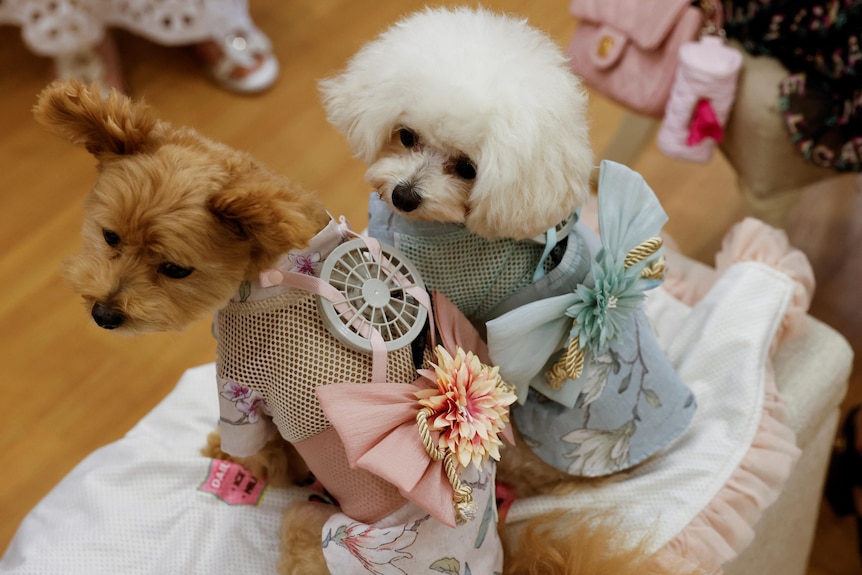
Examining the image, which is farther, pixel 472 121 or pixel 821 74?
pixel 821 74

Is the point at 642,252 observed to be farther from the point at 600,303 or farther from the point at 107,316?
the point at 107,316

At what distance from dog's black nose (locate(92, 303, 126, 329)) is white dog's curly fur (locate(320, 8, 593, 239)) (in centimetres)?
32

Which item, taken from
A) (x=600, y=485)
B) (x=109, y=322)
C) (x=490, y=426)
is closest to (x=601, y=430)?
(x=600, y=485)

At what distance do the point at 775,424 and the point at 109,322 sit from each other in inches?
33.6

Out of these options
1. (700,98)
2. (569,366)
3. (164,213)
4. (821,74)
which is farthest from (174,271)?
(821,74)

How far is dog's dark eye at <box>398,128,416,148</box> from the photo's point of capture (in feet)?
2.87

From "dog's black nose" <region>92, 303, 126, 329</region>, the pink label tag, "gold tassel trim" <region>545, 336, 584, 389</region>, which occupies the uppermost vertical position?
"dog's black nose" <region>92, 303, 126, 329</region>

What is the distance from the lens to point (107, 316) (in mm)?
702

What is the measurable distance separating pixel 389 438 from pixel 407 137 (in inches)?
13.9

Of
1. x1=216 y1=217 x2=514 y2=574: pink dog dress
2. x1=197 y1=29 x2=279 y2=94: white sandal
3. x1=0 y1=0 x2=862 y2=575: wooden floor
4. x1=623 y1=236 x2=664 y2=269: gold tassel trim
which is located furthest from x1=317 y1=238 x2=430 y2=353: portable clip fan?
x1=197 y1=29 x2=279 y2=94: white sandal

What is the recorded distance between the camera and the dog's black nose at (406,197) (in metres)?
0.84

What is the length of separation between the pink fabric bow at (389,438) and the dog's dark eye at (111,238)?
237mm

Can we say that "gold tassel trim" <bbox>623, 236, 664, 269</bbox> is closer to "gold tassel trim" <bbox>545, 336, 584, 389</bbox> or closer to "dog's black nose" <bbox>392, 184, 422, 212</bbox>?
"gold tassel trim" <bbox>545, 336, 584, 389</bbox>

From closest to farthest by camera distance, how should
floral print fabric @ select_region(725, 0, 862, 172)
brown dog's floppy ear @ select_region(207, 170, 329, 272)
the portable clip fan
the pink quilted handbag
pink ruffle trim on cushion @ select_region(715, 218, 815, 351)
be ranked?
brown dog's floppy ear @ select_region(207, 170, 329, 272), the portable clip fan, pink ruffle trim on cushion @ select_region(715, 218, 815, 351), floral print fabric @ select_region(725, 0, 862, 172), the pink quilted handbag
